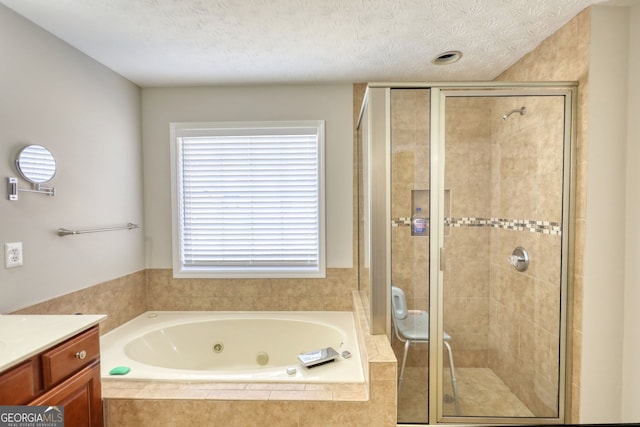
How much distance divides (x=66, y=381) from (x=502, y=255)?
7.55 ft

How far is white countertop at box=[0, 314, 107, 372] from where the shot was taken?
1081 millimetres

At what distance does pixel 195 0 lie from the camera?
1.47 m

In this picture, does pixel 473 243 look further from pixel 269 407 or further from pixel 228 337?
pixel 228 337

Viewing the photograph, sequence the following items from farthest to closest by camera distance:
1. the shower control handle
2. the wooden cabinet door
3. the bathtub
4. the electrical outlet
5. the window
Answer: the window → the bathtub → the shower control handle → the electrical outlet → the wooden cabinet door

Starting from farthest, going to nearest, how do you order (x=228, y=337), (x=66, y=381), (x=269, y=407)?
(x=228, y=337) → (x=269, y=407) → (x=66, y=381)

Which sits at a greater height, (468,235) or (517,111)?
(517,111)

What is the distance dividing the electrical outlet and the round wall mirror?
339mm

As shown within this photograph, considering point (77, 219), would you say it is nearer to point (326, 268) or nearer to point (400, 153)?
point (326, 268)

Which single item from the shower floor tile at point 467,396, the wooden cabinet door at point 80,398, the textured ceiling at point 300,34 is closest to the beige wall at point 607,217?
the textured ceiling at point 300,34

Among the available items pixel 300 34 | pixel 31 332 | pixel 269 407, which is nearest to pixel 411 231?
pixel 269 407

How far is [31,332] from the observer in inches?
50.1

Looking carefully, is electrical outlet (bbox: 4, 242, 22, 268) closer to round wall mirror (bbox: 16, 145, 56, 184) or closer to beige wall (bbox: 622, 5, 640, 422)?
round wall mirror (bbox: 16, 145, 56, 184)

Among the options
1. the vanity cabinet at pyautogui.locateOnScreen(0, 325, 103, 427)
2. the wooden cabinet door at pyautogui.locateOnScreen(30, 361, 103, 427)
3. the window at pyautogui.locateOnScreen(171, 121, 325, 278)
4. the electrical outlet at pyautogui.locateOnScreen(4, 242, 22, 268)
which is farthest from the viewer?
the window at pyautogui.locateOnScreen(171, 121, 325, 278)

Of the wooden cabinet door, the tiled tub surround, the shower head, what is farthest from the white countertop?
the shower head
